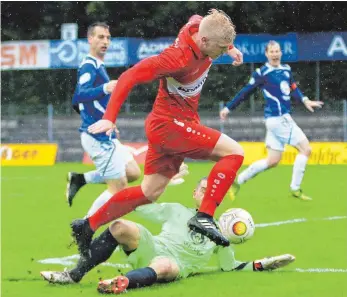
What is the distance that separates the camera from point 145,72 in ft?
19.8

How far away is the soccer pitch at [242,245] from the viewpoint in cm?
630

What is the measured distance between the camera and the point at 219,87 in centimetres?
3111

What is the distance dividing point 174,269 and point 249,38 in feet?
76.0

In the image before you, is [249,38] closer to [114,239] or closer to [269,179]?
[269,179]

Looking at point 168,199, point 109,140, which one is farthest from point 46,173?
point 109,140

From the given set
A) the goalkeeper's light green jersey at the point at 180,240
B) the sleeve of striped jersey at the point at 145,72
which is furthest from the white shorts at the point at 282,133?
the sleeve of striped jersey at the point at 145,72

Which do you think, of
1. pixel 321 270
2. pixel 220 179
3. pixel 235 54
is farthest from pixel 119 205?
pixel 321 270

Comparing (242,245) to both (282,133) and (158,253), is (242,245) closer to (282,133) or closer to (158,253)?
(158,253)

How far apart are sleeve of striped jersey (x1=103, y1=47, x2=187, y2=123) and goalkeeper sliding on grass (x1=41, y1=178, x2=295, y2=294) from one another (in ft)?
3.02

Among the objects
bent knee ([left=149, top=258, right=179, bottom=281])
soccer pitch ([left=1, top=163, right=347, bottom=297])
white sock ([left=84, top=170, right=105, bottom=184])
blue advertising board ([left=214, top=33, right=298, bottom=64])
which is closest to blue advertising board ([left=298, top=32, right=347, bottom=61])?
blue advertising board ([left=214, top=33, right=298, bottom=64])

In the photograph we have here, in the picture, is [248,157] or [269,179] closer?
[269,179]

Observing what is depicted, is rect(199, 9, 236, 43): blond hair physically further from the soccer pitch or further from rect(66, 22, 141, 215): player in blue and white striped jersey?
rect(66, 22, 141, 215): player in blue and white striped jersey

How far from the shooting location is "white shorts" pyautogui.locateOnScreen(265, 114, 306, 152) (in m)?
12.8

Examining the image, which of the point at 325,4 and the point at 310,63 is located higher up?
the point at 325,4
